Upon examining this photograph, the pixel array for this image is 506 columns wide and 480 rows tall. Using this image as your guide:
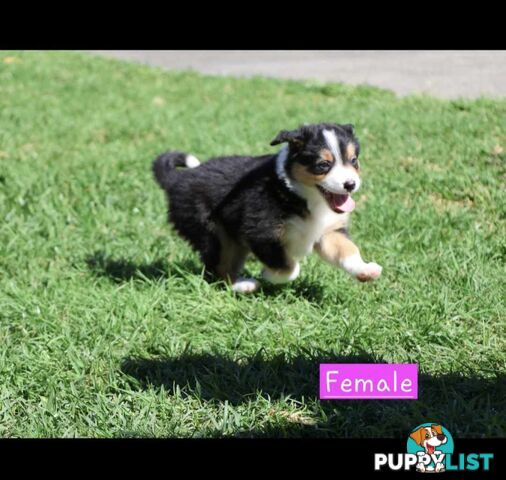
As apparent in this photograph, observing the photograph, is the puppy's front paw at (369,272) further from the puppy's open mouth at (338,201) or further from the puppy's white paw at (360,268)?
the puppy's open mouth at (338,201)

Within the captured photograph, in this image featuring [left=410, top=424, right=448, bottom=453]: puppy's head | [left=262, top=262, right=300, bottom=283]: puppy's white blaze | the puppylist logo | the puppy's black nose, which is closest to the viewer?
the puppylist logo

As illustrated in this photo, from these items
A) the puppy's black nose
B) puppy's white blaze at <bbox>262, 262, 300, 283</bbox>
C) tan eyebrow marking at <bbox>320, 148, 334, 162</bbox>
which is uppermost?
tan eyebrow marking at <bbox>320, 148, 334, 162</bbox>

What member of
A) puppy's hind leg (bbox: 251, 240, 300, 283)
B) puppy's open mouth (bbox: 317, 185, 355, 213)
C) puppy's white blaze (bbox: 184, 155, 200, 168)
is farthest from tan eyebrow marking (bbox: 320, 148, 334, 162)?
puppy's white blaze (bbox: 184, 155, 200, 168)

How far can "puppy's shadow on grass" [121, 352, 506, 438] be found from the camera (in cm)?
242

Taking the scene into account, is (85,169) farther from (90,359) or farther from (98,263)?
(90,359)

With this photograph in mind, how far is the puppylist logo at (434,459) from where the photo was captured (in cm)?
206

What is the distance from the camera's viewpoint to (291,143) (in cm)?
346

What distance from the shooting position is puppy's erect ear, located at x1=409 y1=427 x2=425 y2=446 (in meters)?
2.27

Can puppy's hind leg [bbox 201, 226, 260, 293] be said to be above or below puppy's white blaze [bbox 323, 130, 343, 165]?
below

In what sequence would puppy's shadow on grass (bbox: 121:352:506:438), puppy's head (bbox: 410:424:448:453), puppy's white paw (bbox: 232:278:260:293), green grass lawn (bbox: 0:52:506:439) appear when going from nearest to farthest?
puppy's head (bbox: 410:424:448:453)
puppy's shadow on grass (bbox: 121:352:506:438)
green grass lawn (bbox: 0:52:506:439)
puppy's white paw (bbox: 232:278:260:293)

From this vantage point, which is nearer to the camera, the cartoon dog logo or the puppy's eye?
the cartoon dog logo

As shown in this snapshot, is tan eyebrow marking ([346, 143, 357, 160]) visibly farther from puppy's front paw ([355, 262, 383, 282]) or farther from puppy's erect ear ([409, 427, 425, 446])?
puppy's erect ear ([409, 427, 425, 446])
